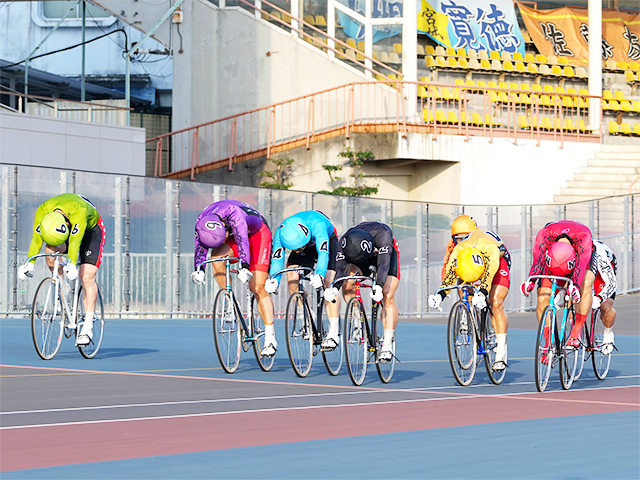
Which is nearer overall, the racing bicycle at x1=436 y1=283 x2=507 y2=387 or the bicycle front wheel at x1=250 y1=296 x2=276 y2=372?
the racing bicycle at x1=436 y1=283 x2=507 y2=387

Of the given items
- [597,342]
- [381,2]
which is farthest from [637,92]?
[597,342]

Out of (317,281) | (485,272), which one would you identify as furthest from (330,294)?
(485,272)

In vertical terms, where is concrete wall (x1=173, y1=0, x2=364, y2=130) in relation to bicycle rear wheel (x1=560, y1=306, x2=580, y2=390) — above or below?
above

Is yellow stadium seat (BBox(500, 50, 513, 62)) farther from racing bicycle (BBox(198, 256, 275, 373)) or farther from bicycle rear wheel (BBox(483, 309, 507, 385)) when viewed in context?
bicycle rear wheel (BBox(483, 309, 507, 385))

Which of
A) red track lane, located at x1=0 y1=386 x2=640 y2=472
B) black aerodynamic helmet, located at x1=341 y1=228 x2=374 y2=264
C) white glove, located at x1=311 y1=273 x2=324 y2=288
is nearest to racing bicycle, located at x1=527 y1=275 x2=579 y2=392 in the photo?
red track lane, located at x1=0 y1=386 x2=640 y2=472

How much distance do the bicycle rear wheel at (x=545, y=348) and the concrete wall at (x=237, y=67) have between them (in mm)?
20093

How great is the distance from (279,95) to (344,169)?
2.94 metres

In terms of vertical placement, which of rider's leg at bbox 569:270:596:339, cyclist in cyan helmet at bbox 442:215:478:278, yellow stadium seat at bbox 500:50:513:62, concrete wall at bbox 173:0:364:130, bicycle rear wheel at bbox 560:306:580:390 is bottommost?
bicycle rear wheel at bbox 560:306:580:390

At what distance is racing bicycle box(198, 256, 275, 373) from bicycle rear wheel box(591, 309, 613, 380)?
304 centimetres

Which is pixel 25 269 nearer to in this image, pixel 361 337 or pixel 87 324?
pixel 87 324

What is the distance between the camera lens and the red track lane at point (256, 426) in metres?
5.95

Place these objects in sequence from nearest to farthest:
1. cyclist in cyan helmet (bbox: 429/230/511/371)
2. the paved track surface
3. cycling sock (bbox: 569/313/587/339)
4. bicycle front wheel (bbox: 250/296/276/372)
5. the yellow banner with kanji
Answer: the paved track surface
cyclist in cyan helmet (bbox: 429/230/511/371)
cycling sock (bbox: 569/313/587/339)
bicycle front wheel (bbox: 250/296/276/372)
the yellow banner with kanji

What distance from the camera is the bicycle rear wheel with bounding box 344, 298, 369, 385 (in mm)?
9367

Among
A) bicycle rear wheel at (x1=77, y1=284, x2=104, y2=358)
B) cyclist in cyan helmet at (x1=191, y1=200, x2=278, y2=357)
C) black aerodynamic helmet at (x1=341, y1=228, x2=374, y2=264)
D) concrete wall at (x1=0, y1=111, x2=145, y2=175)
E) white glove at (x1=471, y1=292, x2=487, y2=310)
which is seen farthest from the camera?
concrete wall at (x1=0, y1=111, x2=145, y2=175)
